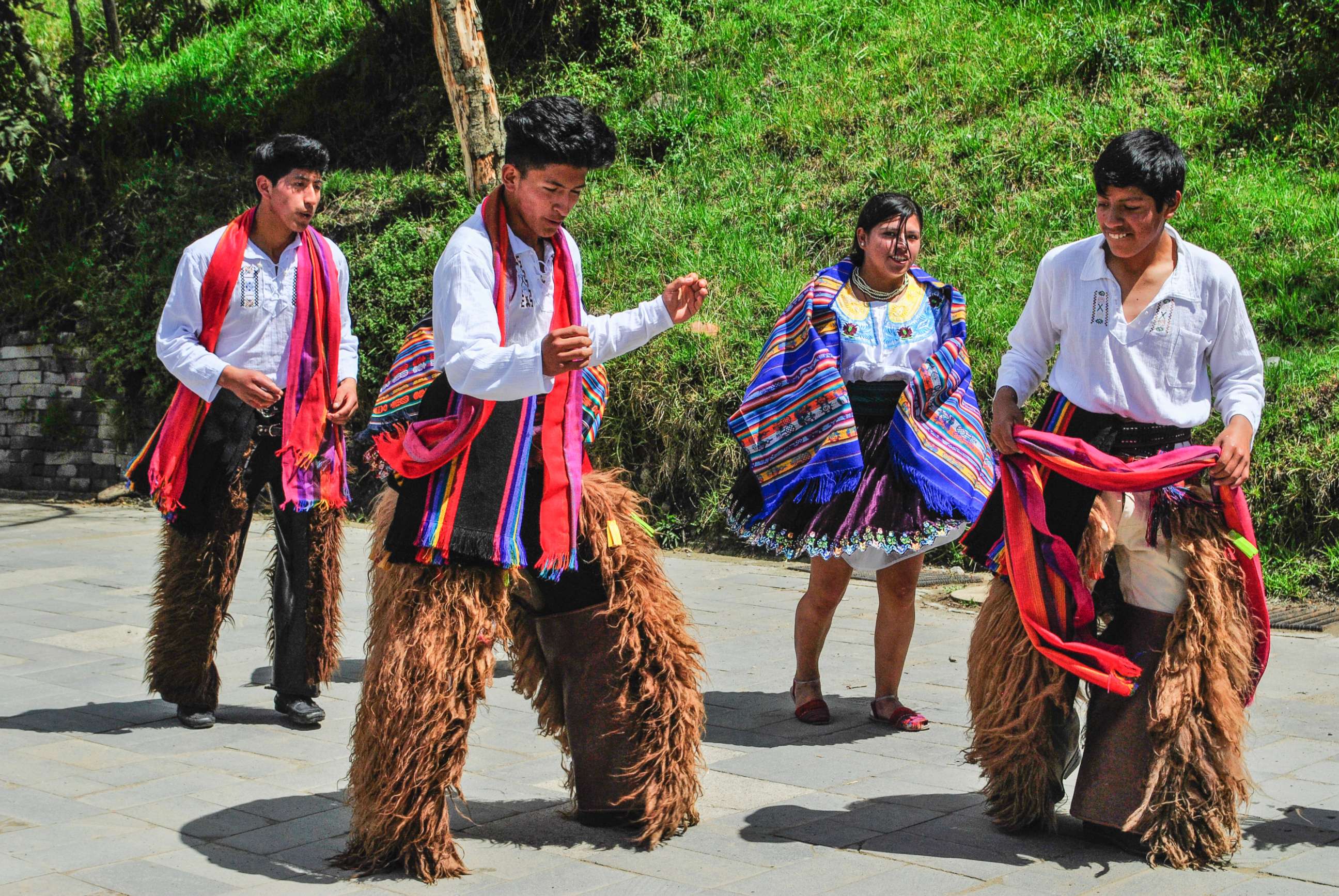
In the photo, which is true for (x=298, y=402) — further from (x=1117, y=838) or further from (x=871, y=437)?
(x=1117, y=838)

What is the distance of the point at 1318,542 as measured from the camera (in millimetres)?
7375

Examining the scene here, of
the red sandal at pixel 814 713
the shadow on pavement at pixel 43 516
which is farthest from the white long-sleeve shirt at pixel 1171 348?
the shadow on pavement at pixel 43 516

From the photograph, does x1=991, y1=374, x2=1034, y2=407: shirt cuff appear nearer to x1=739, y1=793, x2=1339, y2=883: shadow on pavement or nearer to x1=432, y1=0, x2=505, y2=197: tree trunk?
x1=739, y1=793, x2=1339, y2=883: shadow on pavement

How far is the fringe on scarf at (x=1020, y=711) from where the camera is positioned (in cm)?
389

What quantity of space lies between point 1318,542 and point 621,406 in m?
4.78

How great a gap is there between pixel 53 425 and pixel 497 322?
11.8 metres

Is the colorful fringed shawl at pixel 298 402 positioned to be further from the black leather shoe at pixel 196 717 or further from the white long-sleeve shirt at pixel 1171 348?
the white long-sleeve shirt at pixel 1171 348

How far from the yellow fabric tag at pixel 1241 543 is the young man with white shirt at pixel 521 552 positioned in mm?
1562

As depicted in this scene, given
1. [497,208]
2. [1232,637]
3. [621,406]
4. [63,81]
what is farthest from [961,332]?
[63,81]

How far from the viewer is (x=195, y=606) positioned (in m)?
5.40

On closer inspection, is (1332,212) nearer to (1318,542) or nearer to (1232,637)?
(1318,542)

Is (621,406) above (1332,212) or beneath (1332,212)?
beneath

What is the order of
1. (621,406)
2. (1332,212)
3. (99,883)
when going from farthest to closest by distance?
(621,406) < (1332,212) < (99,883)

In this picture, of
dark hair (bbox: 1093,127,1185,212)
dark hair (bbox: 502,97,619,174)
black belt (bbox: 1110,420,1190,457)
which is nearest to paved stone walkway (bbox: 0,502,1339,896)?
black belt (bbox: 1110,420,1190,457)
